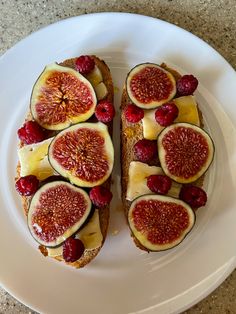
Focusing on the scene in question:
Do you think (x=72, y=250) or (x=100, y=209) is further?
(x=100, y=209)

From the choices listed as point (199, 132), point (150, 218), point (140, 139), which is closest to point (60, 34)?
point (140, 139)

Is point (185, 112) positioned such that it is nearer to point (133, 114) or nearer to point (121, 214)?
point (133, 114)

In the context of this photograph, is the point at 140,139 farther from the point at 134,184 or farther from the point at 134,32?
the point at 134,32

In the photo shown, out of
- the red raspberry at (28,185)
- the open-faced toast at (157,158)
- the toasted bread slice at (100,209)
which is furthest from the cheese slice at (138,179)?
the red raspberry at (28,185)

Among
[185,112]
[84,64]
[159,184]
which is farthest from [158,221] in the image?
[84,64]

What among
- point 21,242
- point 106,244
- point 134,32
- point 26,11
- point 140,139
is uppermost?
point 26,11

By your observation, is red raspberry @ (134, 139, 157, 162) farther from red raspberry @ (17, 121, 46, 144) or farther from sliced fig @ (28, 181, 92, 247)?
red raspberry @ (17, 121, 46, 144)
